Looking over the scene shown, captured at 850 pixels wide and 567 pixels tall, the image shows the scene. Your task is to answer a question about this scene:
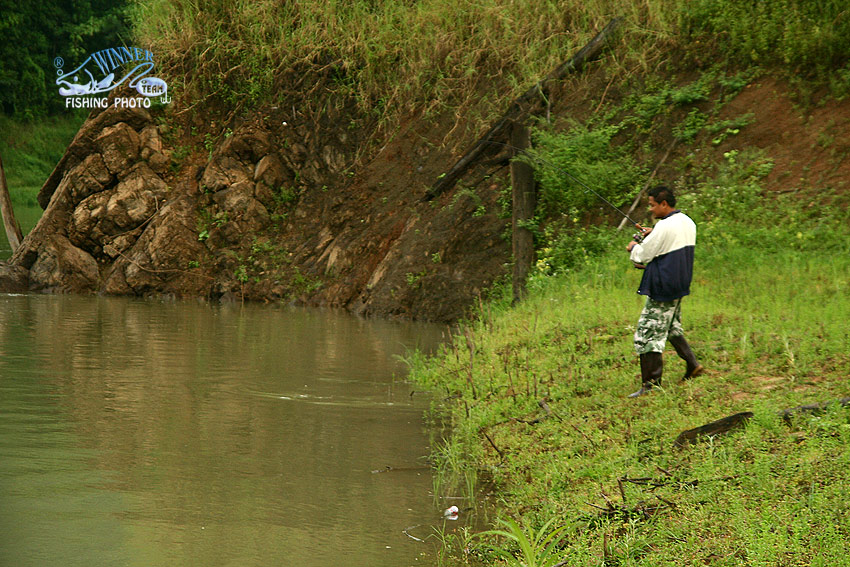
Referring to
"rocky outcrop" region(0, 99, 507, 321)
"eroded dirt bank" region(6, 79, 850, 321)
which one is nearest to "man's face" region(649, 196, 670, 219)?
"eroded dirt bank" region(6, 79, 850, 321)

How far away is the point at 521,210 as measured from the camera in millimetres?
15867

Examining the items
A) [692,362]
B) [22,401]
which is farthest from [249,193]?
[692,362]

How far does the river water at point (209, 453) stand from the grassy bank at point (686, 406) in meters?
0.63

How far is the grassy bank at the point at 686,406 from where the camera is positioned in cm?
486

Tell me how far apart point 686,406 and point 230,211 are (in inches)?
612

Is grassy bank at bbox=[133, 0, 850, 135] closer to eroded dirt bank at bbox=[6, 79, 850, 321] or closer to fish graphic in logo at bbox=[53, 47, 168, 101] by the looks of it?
fish graphic in logo at bbox=[53, 47, 168, 101]

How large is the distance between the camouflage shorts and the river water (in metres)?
2.04

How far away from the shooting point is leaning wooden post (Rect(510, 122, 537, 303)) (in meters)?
15.4

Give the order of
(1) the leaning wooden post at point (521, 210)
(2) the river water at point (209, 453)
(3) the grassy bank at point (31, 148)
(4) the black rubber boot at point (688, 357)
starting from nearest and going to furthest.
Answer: (2) the river water at point (209, 453) → (4) the black rubber boot at point (688, 357) → (1) the leaning wooden post at point (521, 210) → (3) the grassy bank at point (31, 148)

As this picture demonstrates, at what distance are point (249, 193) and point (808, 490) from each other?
17.5 meters

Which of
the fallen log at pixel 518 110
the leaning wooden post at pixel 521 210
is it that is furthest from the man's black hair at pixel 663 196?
the fallen log at pixel 518 110

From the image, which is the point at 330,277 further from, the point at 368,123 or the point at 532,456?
the point at 532,456
